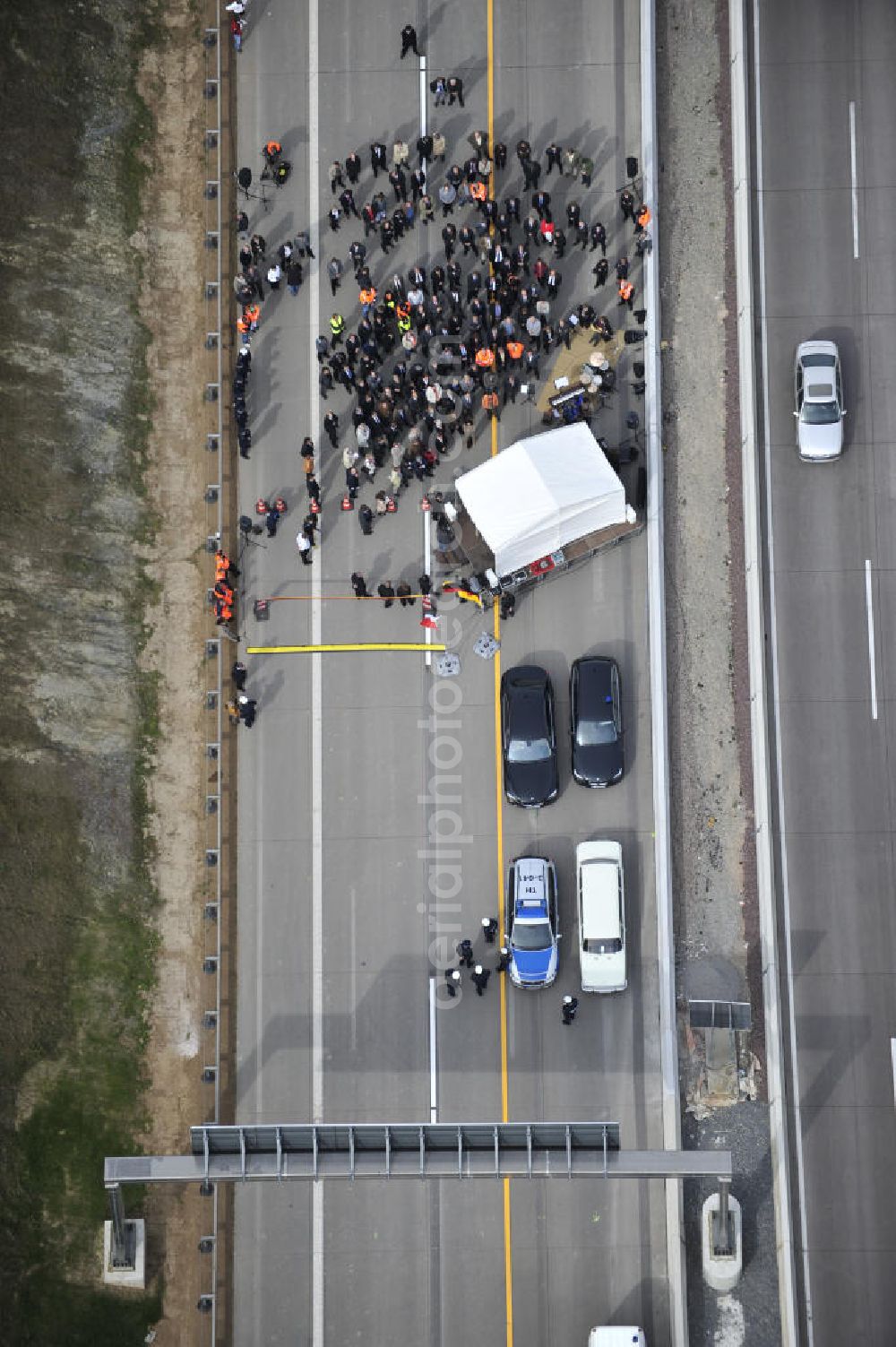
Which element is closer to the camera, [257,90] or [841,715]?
[841,715]

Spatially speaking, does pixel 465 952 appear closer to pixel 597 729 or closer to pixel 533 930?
pixel 533 930

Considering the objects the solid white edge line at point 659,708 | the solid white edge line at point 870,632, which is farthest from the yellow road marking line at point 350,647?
the solid white edge line at point 870,632

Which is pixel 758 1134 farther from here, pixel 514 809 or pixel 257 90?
pixel 257 90

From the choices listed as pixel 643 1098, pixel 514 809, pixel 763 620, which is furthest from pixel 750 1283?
pixel 763 620

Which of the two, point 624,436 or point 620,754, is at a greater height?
point 624,436

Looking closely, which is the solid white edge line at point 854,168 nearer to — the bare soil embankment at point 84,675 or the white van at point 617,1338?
the bare soil embankment at point 84,675

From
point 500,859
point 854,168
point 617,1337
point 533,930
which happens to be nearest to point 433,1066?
point 533,930
